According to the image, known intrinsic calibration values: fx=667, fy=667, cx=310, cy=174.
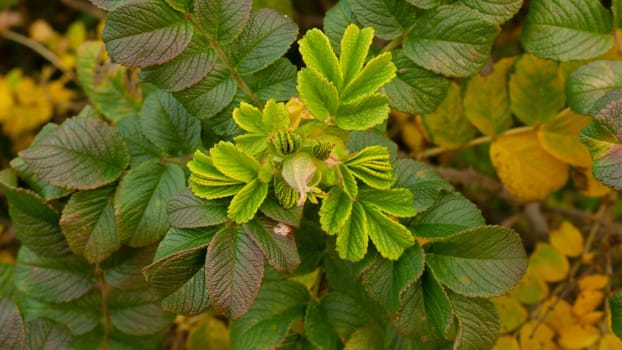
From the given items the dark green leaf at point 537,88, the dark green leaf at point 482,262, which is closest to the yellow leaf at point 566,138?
the dark green leaf at point 537,88

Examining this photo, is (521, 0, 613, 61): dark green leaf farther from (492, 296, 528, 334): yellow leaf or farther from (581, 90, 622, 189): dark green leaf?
(492, 296, 528, 334): yellow leaf

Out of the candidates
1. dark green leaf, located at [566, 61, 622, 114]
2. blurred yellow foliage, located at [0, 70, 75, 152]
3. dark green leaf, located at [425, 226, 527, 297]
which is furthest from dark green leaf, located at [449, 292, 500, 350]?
blurred yellow foliage, located at [0, 70, 75, 152]

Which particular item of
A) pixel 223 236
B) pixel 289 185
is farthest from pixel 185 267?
pixel 289 185

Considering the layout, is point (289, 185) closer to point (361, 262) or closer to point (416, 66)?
point (361, 262)

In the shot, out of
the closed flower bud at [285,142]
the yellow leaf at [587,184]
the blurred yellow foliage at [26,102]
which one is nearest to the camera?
the closed flower bud at [285,142]

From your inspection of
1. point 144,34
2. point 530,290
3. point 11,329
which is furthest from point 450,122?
point 11,329

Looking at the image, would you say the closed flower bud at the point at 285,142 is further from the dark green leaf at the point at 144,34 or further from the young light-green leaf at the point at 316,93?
the dark green leaf at the point at 144,34

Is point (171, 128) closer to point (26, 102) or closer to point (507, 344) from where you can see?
point (507, 344)
